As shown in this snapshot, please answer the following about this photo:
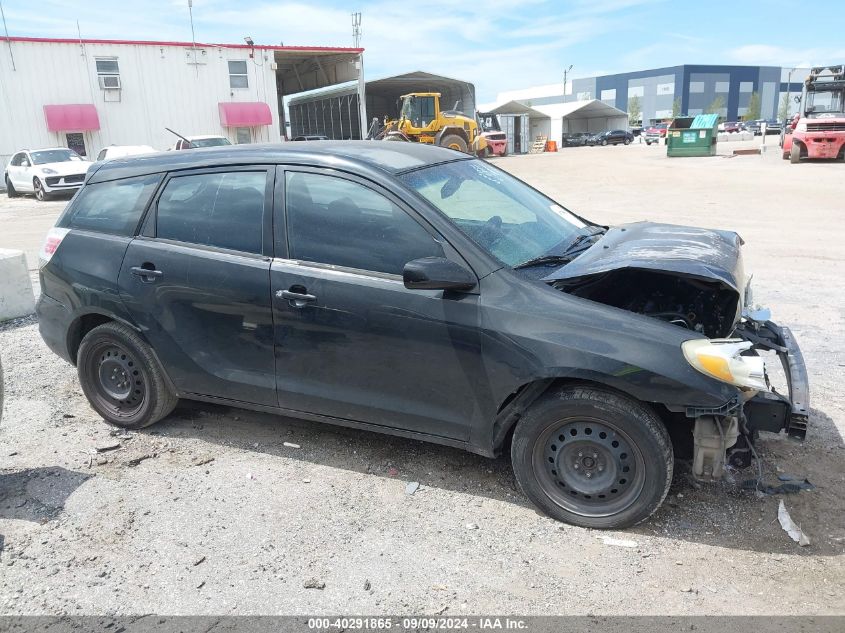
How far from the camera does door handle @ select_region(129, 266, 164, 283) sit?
3879 millimetres

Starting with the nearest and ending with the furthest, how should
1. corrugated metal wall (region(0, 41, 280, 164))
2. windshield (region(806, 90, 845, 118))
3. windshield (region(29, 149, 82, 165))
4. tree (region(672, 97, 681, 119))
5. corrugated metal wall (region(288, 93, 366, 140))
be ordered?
windshield (region(29, 149, 82, 165)) < windshield (region(806, 90, 845, 118)) < corrugated metal wall (region(0, 41, 280, 164)) < corrugated metal wall (region(288, 93, 366, 140)) < tree (region(672, 97, 681, 119))

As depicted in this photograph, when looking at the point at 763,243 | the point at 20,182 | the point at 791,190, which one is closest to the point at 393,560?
the point at 763,243

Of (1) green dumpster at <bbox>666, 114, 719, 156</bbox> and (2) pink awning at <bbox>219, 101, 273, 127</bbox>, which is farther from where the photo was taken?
(2) pink awning at <bbox>219, 101, 273, 127</bbox>

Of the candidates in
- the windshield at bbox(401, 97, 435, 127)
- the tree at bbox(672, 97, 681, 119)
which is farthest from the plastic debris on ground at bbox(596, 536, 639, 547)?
the tree at bbox(672, 97, 681, 119)

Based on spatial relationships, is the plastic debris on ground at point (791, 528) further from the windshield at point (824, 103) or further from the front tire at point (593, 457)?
the windshield at point (824, 103)

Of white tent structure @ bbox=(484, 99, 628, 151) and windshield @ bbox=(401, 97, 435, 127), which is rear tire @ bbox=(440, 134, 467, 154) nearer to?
windshield @ bbox=(401, 97, 435, 127)

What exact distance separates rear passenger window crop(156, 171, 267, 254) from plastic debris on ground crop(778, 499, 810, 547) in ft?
9.73

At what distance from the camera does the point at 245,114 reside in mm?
32094

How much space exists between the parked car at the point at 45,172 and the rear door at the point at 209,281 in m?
18.5

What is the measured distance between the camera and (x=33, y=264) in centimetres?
989

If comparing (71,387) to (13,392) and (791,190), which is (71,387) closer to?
(13,392)

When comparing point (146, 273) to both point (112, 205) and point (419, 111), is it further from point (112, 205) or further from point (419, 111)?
point (419, 111)

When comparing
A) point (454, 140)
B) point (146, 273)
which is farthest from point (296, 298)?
point (454, 140)

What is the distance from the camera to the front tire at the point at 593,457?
9.68 feet
